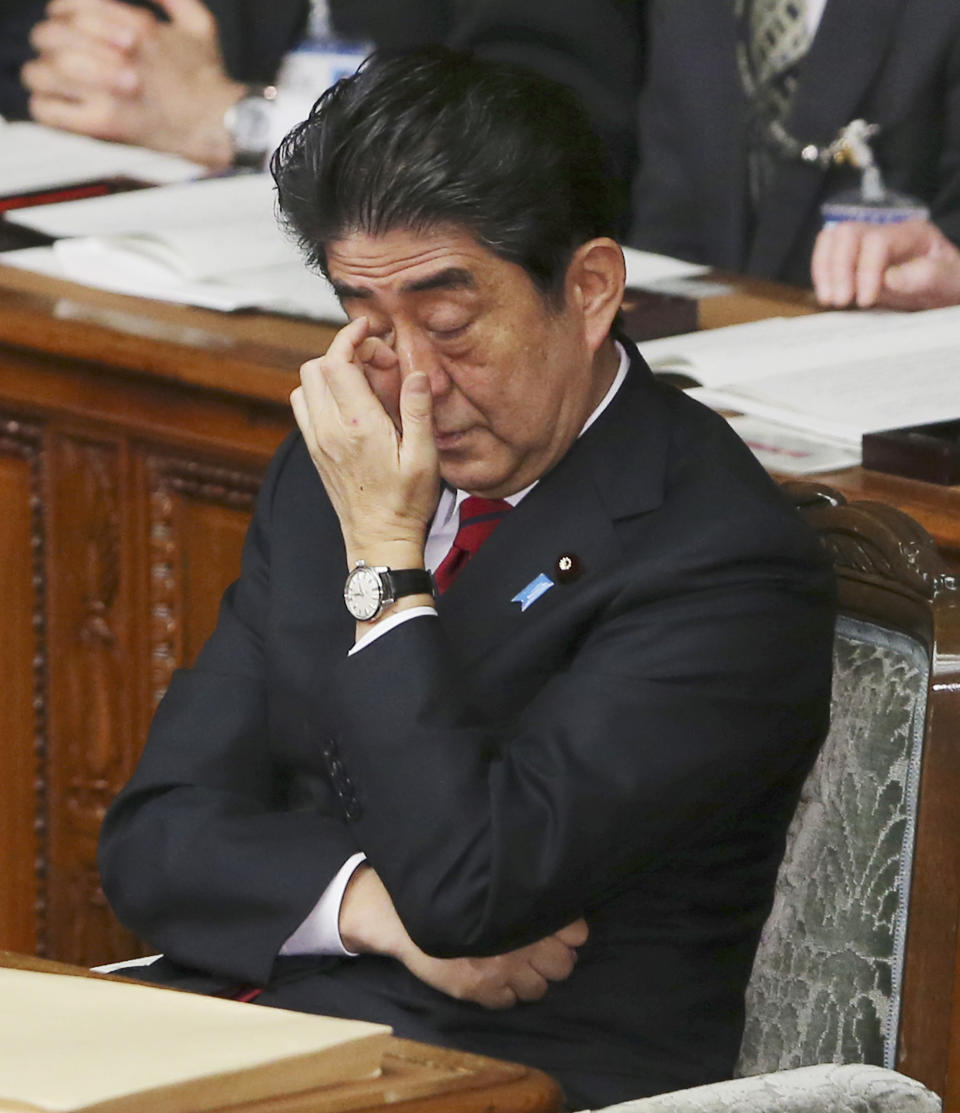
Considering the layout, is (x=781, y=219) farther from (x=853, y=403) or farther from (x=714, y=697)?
(x=714, y=697)

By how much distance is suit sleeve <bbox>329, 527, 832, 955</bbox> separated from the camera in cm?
159

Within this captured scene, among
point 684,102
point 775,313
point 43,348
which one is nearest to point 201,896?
point 43,348

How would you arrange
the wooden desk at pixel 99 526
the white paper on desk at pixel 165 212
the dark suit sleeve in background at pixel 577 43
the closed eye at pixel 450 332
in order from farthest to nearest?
the dark suit sleeve in background at pixel 577 43 → the white paper on desk at pixel 165 212 → the wooden desk at pixel 99 526 → the closed eye at pixel 450 332

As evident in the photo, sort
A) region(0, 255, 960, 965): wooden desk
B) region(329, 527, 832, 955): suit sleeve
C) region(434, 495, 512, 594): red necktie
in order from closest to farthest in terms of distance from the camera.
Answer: region(329, 527, 832, 955): suit sleeve, region(434, 495, 512, 594): red necktie, region(0, 255, 960, 965): wooden desk

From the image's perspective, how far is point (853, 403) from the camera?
7.34 feet

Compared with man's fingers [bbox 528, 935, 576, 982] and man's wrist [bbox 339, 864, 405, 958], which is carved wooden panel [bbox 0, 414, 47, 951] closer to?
man's wrist [bbox 339, 864, 405, 958]

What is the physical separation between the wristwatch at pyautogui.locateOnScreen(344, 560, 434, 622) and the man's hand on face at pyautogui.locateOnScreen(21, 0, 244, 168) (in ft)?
6.96

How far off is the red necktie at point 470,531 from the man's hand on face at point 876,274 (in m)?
1.00

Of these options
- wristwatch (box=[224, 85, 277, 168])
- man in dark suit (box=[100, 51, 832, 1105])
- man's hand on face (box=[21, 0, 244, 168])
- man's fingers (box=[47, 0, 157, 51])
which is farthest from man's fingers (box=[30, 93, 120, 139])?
man in dark suit (box=[100, 51, 832, 1105])

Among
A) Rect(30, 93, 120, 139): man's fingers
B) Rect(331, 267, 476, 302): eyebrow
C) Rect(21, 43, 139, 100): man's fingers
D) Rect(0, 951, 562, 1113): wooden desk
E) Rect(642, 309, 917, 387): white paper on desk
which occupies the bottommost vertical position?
Rect(0, 951, 562, 1113): wooden desk

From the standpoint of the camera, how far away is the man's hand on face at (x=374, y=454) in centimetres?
172

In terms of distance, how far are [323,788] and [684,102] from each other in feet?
6.36

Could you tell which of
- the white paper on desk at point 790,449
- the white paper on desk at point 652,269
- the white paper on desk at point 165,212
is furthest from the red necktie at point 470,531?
the white paper on desk at point 165,212

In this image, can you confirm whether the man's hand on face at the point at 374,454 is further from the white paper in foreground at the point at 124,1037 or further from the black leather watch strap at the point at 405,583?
the white paper in foreground at the point at 124,1037
